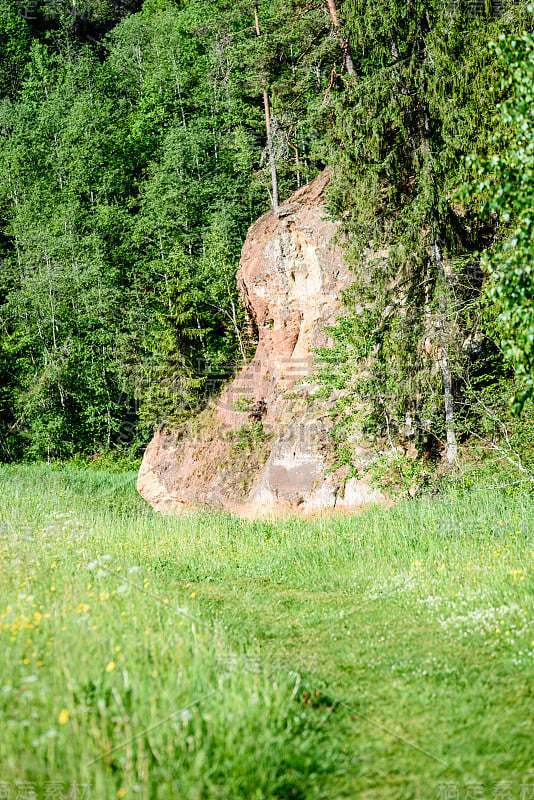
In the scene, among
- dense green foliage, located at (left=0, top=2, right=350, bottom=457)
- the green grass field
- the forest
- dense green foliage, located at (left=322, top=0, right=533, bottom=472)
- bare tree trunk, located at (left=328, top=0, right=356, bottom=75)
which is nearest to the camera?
the green grass field

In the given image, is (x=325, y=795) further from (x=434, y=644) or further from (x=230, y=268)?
(x=230, y=268)

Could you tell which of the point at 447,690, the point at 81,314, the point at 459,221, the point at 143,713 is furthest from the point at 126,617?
the point at 81,314

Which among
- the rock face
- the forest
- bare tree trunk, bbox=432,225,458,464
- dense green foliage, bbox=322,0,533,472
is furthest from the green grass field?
the rock face

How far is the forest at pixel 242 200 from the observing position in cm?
1138

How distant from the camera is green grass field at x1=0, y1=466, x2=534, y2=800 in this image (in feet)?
12.7

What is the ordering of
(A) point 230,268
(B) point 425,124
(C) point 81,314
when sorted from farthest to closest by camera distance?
1. (C) point 81,314
2. (A) point 230,268
3. (B) point 425,124

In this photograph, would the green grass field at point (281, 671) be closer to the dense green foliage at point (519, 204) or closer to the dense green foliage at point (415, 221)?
the dense green foliage at point (519, 204)

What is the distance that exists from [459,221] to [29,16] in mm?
41735

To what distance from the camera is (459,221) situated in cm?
1258

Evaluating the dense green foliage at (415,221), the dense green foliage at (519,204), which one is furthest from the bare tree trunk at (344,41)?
the dense green foliage at (519,204)

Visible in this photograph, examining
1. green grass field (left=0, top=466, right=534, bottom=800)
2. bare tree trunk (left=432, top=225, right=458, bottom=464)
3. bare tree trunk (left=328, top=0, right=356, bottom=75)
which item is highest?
bare tree trunk (left=328, top=0, right=356, bottom=75)

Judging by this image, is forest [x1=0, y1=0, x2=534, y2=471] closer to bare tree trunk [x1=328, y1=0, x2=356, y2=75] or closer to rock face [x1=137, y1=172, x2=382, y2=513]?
bare tree trunk [x1=328, y1=0, x2=356, y2=75]

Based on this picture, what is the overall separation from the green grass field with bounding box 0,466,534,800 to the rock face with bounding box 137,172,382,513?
187 inches

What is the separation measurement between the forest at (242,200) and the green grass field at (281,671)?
2.54 metres
